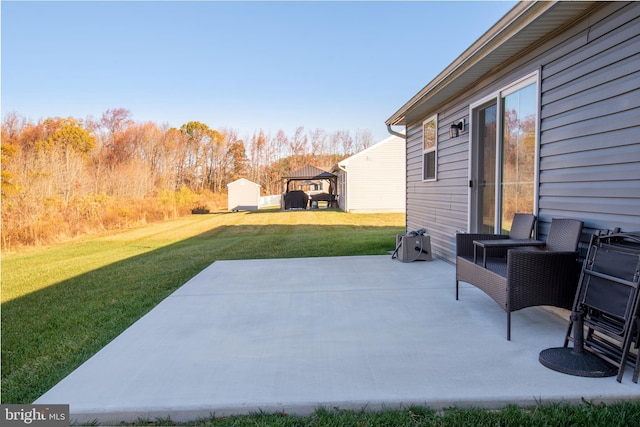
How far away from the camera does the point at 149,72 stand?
21859mm

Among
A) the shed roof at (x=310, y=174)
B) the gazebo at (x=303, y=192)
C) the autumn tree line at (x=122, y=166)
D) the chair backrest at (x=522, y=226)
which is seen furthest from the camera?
the shed roof at (x=310, y=174)

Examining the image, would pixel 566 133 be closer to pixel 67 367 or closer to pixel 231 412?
pixel 231 412

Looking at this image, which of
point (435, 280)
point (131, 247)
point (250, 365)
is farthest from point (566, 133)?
point (131, 247)

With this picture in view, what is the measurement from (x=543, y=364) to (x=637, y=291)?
27.0 inches

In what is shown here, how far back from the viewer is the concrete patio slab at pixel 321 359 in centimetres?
207

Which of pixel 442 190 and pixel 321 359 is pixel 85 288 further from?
pixel 442 190

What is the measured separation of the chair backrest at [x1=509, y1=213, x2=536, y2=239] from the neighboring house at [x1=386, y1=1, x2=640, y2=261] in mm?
96

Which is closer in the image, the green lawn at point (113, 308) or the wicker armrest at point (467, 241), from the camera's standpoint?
the green lawn at point (113, 308)

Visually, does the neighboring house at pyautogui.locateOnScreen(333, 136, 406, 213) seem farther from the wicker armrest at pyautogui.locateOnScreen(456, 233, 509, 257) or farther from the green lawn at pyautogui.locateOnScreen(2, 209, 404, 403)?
the wicker armrest at pyautogui.locateOnScreen(456, 233, 509, 257)

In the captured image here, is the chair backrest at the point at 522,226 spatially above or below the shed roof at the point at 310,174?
below

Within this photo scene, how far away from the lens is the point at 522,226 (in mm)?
3746

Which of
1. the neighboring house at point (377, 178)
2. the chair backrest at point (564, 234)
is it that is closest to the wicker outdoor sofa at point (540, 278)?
the chair backrest at point (564, 234)

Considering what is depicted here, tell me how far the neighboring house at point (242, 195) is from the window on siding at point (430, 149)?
750 inches

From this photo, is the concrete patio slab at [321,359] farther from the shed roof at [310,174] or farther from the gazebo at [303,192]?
the shed roof at [310,174]
